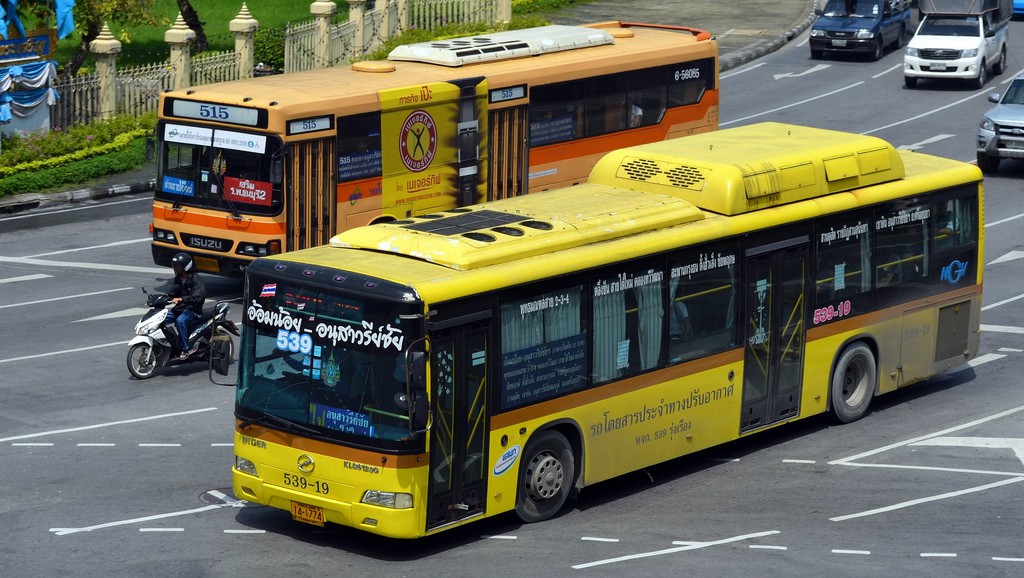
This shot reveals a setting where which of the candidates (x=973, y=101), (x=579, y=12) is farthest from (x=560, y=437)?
(x=579, y=12)

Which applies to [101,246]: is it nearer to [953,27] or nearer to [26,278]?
[26,278]

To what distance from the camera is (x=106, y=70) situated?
1342 inches

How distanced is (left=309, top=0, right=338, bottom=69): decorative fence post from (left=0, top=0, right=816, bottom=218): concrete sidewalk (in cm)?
967

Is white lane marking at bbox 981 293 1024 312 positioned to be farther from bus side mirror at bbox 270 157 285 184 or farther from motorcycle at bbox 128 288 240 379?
motorcycle at bbox 128 288 240 379

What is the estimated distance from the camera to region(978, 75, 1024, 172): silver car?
30.8 meters

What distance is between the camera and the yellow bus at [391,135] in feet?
72.0

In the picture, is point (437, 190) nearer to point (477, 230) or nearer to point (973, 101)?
point (477, 230)

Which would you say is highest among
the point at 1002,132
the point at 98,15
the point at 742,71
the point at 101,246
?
the point at 98,15

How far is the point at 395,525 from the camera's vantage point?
12648 mm

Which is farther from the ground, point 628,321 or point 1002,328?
point 628,321

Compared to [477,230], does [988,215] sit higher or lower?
lower

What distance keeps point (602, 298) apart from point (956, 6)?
99.8ft

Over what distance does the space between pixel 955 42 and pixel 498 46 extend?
1916 centimetres

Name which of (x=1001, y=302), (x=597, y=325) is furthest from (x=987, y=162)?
(x=597, y=325)
